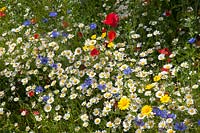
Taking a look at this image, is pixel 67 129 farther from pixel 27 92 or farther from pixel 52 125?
pixel 27 92

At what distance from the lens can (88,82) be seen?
12.2ft

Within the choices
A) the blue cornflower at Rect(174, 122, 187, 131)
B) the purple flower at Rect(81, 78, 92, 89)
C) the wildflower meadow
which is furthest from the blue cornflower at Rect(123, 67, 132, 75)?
the blue cornflower at Rect(174, 122, 187, 131)

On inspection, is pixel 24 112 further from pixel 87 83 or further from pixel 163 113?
pixel 163 113

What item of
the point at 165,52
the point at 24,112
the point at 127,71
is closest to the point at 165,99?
the point at 127,71

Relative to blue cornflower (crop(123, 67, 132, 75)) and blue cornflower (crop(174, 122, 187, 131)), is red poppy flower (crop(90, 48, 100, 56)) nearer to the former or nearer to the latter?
blue cornflower (crop(123, 67, 132, 75))

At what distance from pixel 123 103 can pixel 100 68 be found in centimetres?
70

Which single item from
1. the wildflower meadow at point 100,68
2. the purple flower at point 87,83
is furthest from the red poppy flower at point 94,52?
the purple flower at point 87,83

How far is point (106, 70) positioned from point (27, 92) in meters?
0.73

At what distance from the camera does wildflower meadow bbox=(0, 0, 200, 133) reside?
10.3 ft

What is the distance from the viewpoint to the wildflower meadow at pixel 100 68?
10.3ft

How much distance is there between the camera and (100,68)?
3.78 meters

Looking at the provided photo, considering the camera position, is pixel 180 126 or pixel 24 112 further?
pixel 24 112

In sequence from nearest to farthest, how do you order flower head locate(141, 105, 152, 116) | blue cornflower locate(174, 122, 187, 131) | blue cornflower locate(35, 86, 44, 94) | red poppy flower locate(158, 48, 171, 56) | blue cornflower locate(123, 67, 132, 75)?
blue cornflower locate(174, 122, 187, 131) → flower head locate(141, 105, 152, 116) → blue cornflower locate(123, 67, 132, 75) → red poppy flower locate(158, 48, 171, 56) → blue cornflower locate(35, 86, 44, 94)

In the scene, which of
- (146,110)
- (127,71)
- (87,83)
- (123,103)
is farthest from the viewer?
(87,83)
